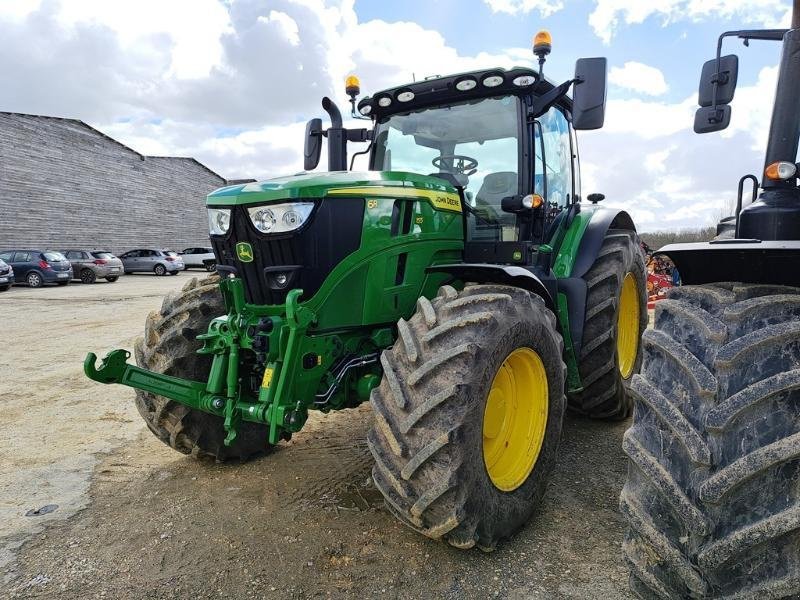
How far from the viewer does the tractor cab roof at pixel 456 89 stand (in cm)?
362

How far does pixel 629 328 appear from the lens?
205 inches

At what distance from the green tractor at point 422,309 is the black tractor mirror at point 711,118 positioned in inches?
20.0


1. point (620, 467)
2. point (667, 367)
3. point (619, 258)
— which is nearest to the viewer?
point (667, 367)

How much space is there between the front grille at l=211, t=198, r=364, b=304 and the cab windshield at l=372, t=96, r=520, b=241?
3.77ft

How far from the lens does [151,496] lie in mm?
3422

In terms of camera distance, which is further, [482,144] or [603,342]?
[603,342]

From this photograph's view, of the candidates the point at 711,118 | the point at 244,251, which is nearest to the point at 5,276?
the point at 244,251

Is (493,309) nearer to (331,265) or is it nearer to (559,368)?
(559,368)

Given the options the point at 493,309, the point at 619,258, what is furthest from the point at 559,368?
the point at 619,258

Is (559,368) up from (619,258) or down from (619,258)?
down

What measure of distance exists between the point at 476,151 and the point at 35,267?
21.2 metres

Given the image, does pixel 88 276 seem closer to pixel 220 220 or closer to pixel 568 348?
pixel 220 220

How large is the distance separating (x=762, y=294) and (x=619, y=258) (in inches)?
93.3

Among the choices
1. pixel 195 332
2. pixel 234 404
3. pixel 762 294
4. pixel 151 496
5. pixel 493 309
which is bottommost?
pixel 151 496
